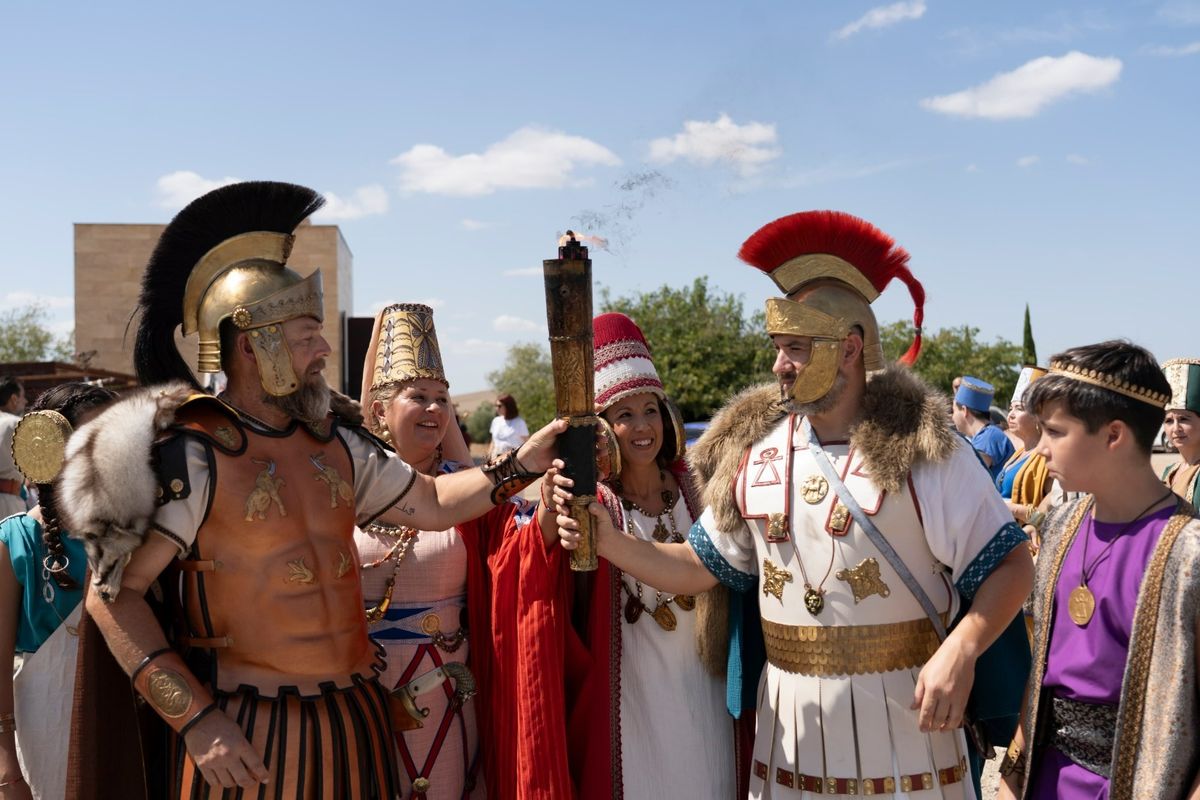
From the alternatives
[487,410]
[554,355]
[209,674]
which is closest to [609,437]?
[554,355]

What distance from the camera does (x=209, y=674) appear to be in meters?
2.65

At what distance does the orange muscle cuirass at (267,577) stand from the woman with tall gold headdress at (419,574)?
68 centimetres

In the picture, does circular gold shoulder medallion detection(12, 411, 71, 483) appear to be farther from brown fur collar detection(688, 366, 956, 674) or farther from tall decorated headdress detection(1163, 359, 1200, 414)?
tall decorated headdress detection(1163, 359, 1200, 414)

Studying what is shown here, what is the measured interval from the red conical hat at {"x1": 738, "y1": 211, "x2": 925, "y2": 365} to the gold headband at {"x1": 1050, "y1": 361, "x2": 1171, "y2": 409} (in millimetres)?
689

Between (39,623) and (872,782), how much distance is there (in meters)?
2.69

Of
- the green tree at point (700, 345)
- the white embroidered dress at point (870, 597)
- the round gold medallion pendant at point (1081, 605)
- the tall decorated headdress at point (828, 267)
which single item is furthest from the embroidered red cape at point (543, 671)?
the green tree at point (700, 345)

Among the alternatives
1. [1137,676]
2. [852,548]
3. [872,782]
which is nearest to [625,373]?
[852,548]

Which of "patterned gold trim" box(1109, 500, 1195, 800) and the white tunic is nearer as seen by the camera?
"patterned gold trim" box(1109, 500, 1195, 800)

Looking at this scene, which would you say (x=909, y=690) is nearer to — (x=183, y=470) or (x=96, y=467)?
(x=183, y=470)

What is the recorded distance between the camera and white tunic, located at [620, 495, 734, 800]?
11.2 ft

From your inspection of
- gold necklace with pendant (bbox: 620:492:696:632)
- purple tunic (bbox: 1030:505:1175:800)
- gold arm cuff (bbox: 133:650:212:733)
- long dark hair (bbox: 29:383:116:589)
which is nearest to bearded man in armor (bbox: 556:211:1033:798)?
purple tunic (bbox: 1030:505:1175:800)

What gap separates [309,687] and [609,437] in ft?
4.09

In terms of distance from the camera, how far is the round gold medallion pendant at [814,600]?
2.90 m

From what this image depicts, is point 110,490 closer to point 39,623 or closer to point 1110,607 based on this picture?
point 39,623
